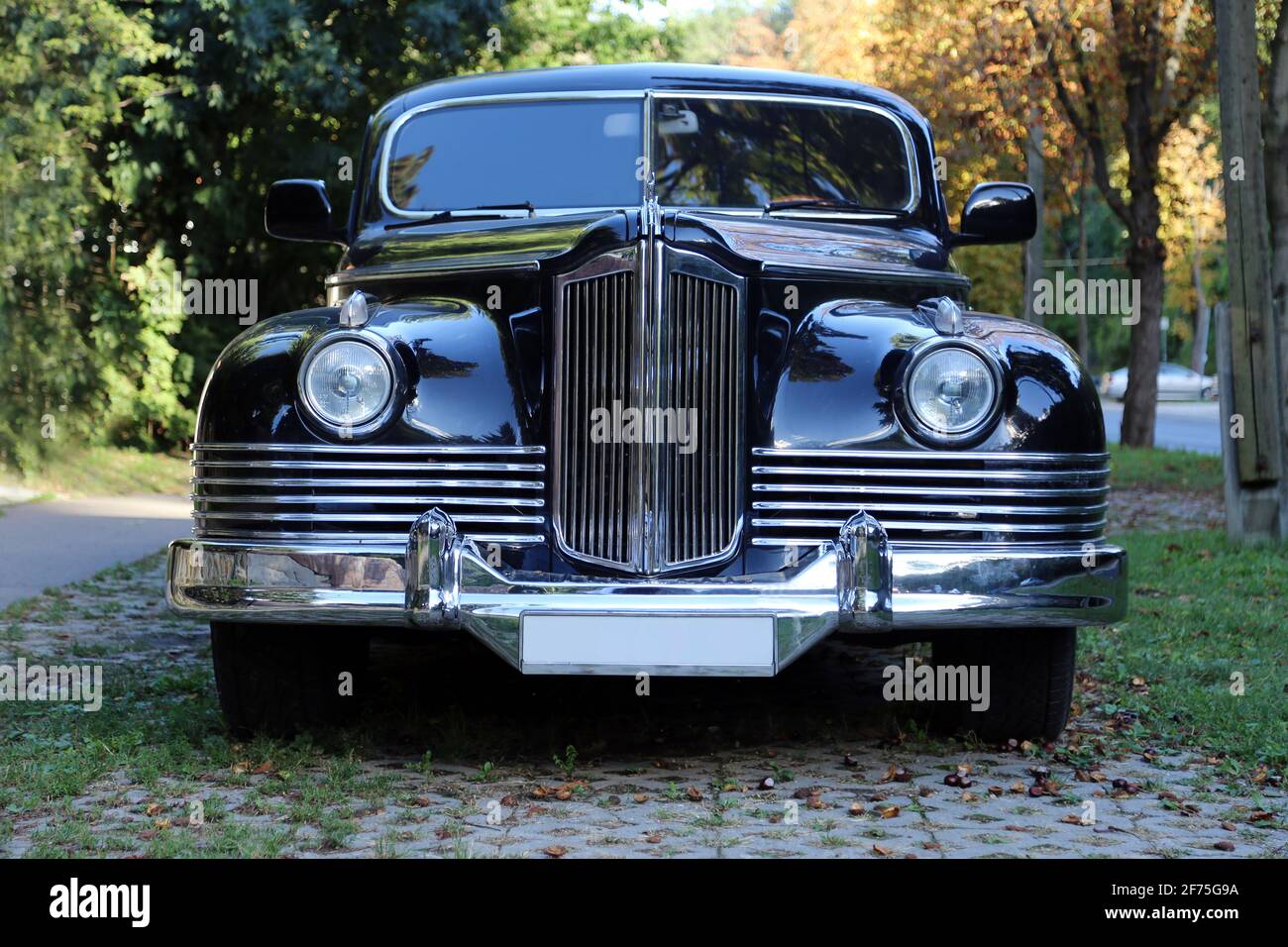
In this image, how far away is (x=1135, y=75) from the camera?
1770cm

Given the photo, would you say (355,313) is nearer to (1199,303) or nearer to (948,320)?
(948,320)

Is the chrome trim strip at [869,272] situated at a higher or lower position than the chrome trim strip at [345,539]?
higher

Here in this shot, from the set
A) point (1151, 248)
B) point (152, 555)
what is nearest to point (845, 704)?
point (152, 555)

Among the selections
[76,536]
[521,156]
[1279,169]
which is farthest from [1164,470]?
[521,156]

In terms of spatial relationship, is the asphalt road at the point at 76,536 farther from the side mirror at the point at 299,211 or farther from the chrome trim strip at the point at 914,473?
the chrome trim strip at the point at 914,473

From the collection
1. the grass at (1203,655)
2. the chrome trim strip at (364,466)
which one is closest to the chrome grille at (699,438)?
the chrome trim strip at (364,466)

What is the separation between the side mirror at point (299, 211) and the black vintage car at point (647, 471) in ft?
5.03

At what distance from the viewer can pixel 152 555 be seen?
9.66m

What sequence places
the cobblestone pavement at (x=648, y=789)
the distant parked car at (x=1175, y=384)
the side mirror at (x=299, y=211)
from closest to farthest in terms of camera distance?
the cobblestone pavement at (x=648, y=789), the side mirror at (x=299, y=211), the distant parked car at (x=1175, y=384)

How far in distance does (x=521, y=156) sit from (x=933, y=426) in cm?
215

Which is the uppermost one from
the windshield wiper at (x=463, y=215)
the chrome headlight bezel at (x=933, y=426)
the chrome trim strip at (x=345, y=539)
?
the windshield wiper at (x=463, y=215)

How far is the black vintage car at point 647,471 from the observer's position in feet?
13.5
